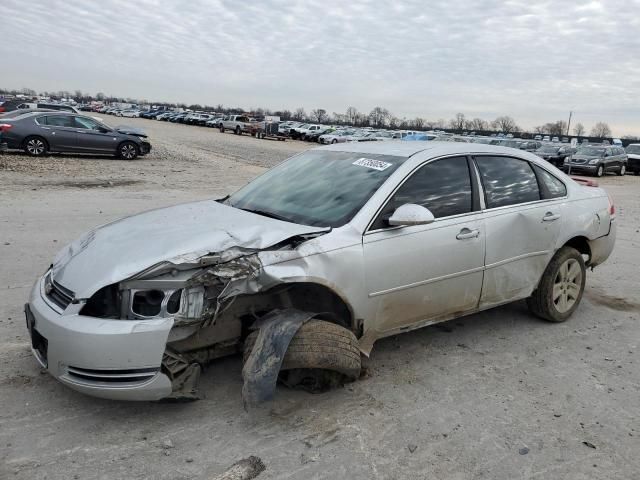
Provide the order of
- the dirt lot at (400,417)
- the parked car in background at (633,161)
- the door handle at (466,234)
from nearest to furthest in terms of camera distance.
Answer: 1. the dirt lot at (400,417)
2. the door handle at (466,234)
3. the parked car in background at (633,161)

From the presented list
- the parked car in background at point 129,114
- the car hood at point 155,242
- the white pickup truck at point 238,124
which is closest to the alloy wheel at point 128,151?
the car hood at point 155,242

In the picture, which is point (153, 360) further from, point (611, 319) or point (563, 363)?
point (611, 319)

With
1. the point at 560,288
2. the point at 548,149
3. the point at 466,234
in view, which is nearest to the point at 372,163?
the point at 466,234

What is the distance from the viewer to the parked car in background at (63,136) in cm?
1712

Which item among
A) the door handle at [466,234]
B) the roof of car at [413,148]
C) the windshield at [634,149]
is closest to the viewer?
the door handle at [466,234]

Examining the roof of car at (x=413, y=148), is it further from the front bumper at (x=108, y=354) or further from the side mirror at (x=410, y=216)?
the front bumper at (x=108, y=354)

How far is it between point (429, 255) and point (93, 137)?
56.7ft

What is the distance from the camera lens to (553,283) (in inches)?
196

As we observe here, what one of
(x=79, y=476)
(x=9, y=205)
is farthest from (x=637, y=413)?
(x=9, y=205)

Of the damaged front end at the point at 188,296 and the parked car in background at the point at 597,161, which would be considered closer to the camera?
the damaged front end at the point at 188,296

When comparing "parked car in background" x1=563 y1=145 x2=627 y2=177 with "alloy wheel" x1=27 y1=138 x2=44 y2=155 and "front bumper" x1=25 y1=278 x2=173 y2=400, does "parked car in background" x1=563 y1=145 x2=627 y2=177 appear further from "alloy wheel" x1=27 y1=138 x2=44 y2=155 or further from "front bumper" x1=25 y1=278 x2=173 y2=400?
"front bumper" x1=25 y1=278 x2=173 y2=400

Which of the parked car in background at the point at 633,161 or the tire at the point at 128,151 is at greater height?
the parked car in background at the point at 633,161

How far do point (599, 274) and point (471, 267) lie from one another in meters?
3.64

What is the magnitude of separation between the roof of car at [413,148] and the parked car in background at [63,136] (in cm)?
1543
